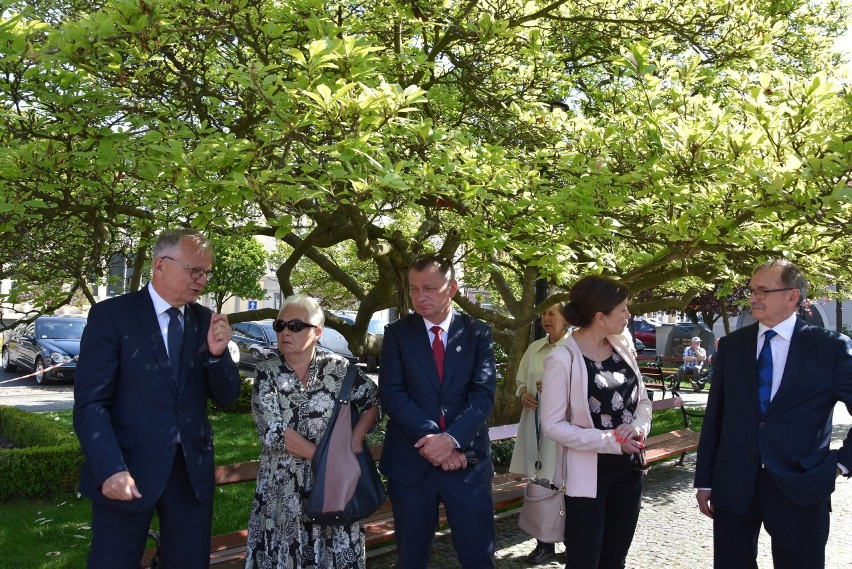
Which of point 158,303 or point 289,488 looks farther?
point 289,488

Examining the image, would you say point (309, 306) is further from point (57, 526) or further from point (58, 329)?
point (58, 329)

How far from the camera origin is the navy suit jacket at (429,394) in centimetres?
413

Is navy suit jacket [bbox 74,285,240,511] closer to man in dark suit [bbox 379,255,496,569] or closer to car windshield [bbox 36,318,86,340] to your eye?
man in dark suit [bbox 379,255,496,569]

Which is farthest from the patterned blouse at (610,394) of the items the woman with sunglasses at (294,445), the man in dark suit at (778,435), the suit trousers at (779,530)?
the woman with sunglasses at (294,445)

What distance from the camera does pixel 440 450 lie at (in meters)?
4.00

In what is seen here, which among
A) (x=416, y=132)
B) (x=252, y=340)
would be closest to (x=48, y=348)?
(x=252, y=340)

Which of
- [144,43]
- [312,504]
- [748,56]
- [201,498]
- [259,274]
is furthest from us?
[259,274]

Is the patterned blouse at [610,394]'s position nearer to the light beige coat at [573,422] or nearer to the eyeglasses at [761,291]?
the light beige coat at [573,422]

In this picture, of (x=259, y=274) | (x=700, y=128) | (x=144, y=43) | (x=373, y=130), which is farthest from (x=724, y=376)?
(x=259, y=274)

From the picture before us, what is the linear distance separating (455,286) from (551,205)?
1.28 m

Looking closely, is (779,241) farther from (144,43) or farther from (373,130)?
(144,43)

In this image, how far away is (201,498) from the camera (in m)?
3.74

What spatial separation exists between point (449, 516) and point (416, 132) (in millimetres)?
2295

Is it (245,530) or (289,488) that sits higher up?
(289,488)
